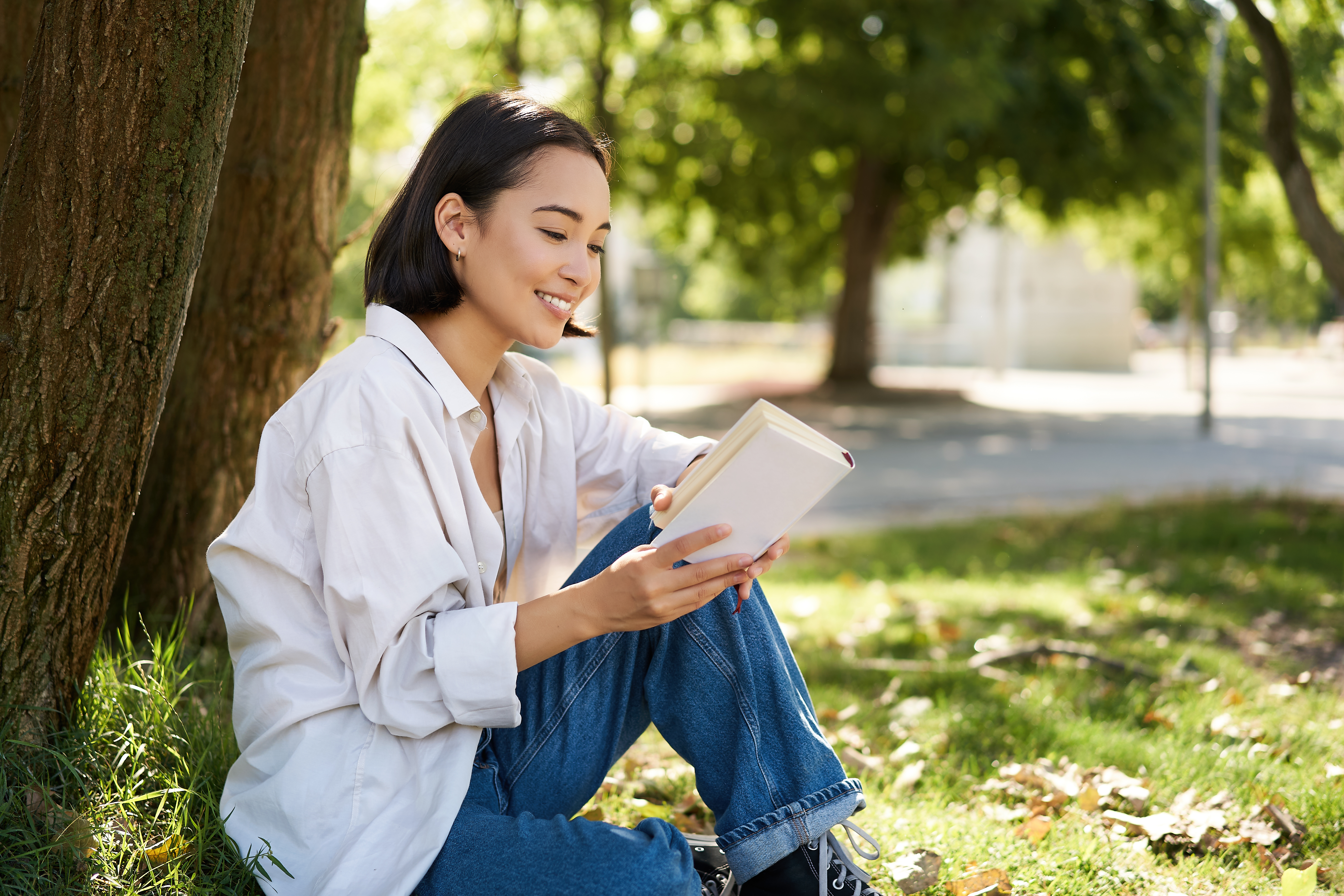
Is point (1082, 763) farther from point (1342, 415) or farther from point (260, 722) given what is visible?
point (1342, 415)

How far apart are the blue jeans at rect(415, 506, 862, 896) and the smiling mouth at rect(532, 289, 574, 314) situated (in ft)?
1.33

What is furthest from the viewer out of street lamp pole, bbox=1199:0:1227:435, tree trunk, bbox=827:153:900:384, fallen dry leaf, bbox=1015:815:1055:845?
tree trunk, bbox=827:153:900:384

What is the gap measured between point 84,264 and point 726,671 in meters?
1.44

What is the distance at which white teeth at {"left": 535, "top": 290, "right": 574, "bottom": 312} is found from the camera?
211cm

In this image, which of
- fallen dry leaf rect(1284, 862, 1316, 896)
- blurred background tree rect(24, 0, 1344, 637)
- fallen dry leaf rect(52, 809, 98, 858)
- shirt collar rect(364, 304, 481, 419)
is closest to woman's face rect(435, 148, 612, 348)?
shirt collar rect(364, 304, 481, 419)

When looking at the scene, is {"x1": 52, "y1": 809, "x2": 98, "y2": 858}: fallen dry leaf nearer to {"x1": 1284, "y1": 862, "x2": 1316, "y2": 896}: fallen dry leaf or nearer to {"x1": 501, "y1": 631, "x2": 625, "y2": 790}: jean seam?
{"x1": 501, "y1": 631, "x2": 625, "y2": 790}: jean seam

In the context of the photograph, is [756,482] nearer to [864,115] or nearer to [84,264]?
[84,264]

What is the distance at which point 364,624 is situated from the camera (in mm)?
1765

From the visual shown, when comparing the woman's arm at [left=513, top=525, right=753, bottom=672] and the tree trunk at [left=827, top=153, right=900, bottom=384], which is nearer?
the woman's arm at [left=513, top=525, right=753, bottom=672]

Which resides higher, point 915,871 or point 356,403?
point 356,403

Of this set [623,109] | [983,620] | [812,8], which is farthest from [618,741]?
[623,109]

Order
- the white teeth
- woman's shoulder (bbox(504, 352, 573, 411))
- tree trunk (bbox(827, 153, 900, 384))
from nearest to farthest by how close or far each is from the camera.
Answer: the white teeth
woman's shoulder (bbox(504, 352, 573, 411))
tree trunk (bbox(827, 153, 900, 384))

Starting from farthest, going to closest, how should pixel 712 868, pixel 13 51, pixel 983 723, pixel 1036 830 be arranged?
pixel 983 723 → pixel 13 51 → pixel 1036 830 → pixel 712 868

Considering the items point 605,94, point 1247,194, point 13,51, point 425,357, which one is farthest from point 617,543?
point 1247,194
